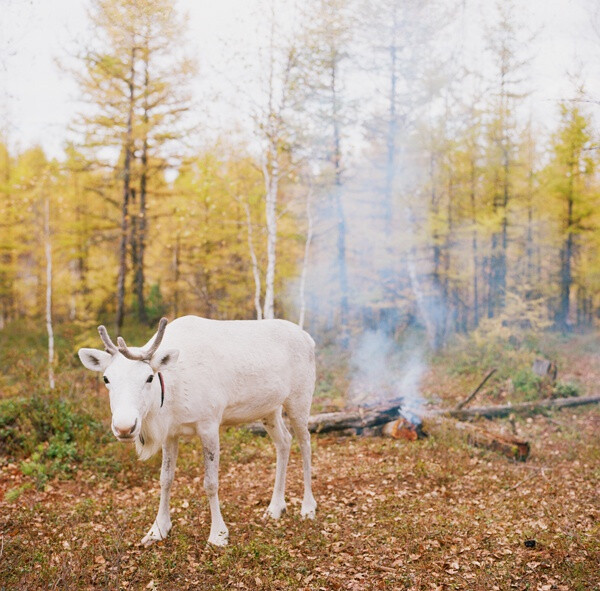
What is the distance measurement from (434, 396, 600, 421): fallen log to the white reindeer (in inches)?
207

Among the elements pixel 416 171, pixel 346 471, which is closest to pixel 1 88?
pixel 346 471

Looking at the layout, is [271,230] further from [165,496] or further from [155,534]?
[155,534]

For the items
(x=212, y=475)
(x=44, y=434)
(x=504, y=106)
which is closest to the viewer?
(x=212, y=475)

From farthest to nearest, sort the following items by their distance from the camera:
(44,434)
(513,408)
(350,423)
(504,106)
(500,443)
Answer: (504,106)
(513,408)
(350,423)
(500,443)
(44,434)

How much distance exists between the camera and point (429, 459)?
8.02 m

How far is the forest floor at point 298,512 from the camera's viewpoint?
445cm

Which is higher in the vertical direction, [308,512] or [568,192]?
[568,192]

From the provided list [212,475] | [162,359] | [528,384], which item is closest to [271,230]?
[528,384]

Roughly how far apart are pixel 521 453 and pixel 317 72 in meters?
11.9

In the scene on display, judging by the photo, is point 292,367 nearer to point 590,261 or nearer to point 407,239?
point 407,239

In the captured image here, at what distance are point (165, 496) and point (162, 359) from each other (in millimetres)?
1806

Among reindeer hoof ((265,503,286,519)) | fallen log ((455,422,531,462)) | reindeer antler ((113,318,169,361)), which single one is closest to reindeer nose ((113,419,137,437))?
reindeer antler ((113,318,169,361))

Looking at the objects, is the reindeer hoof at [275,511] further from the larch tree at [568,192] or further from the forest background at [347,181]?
the larch tree at [568,192]

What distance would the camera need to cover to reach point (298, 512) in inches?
241
